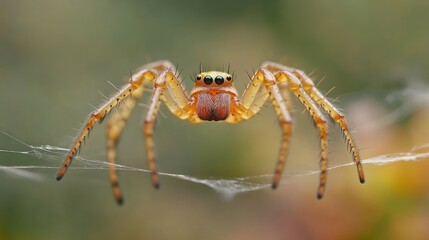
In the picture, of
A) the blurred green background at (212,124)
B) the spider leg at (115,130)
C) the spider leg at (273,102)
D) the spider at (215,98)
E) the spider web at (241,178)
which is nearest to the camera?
the spider leg at (273,102)

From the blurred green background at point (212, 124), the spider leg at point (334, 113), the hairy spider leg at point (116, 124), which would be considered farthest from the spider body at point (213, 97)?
the blurred green background at point (212, 124)

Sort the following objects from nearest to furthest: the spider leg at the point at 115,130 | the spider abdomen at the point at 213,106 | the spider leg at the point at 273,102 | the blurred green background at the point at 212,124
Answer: the spider leg at the point at 273,102
the spider leg at the point at 115,130
the spider abdomen at the point at 213,106
the blurred green background at the point at 212,124

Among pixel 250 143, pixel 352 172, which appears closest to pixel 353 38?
pixel 250 143

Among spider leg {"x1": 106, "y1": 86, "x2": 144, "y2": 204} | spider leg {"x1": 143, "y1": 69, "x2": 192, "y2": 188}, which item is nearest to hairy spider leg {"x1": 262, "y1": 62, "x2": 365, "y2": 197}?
spider leg {"x1": 143, "y1": 69, "x2": 192, "y2": 188}

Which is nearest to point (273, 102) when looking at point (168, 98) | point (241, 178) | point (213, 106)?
point (213, 106)

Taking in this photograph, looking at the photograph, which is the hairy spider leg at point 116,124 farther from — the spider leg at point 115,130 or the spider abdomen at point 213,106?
the spider abdomen at point 213,106

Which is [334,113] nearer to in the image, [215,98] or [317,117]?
[317,117]

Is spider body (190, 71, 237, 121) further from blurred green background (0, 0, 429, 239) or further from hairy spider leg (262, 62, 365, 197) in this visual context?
blurred green background (0, 0, 429, 239)
